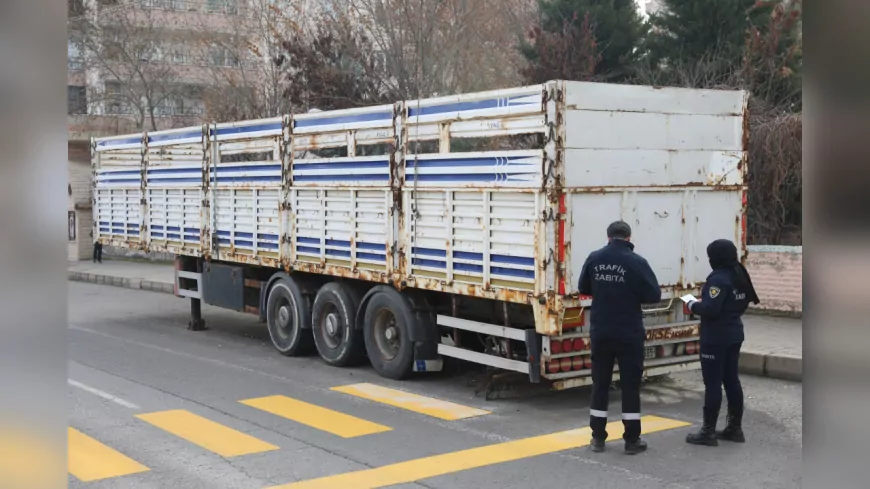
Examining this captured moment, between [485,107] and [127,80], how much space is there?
84.1 ft

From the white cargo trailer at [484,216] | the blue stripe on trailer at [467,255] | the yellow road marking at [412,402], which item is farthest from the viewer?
the blue stripe on trailer at [467,255]

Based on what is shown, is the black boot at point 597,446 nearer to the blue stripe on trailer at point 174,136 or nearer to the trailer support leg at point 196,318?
the blue stripe on trailer at point 174,136

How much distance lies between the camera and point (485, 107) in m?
9.20

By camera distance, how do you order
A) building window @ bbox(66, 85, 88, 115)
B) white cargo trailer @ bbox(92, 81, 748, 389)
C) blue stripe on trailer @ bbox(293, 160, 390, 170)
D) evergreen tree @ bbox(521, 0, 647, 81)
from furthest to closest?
building window @ bbox(66, 85, 88, 115)
evergreen tree @ bbox(521, 0, 647, 81)
blue stripe on trailer @ bbox(293, 160, 390, 170)
white cargo trailer @ bbox(92, 81, 748, 389)

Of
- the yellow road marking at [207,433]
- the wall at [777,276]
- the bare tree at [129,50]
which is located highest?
the bare tree at [129,50]

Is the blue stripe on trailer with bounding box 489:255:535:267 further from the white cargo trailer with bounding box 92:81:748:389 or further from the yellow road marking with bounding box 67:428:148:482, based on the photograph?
the yellow road marking with bounding box 67:428:148:482

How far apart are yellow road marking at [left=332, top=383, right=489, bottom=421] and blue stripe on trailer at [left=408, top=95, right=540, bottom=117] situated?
3.02 meters

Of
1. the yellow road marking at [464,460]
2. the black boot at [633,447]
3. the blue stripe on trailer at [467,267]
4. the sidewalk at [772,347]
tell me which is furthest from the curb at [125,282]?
the black boot at [633,447]

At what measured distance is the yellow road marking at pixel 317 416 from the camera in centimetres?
826

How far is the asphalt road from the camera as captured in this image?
6773 mm

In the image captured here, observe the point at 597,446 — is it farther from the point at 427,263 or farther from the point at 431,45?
the point at 431,45

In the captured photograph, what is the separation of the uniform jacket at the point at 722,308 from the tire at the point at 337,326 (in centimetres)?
470

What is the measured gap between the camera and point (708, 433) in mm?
7609

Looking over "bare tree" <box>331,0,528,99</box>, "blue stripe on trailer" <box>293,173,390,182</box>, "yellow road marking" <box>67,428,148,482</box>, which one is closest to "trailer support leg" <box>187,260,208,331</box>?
"blue stripe on trailer" <box>293,173,390,182</box>
